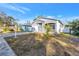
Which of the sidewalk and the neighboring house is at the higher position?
the neighboring house

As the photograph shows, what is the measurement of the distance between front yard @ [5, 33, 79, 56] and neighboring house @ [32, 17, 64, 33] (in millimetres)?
60

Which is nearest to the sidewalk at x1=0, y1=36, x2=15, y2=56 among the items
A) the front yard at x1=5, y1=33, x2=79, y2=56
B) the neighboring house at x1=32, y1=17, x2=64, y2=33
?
the front yard at x1=5, y1=33, x2=79, y2=56

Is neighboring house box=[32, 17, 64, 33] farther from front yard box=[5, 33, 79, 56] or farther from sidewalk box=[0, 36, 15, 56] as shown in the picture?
sidewalk box=[0, 36, 15, 56]

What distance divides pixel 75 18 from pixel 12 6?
25.5 inches

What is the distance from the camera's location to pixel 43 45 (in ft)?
6.58

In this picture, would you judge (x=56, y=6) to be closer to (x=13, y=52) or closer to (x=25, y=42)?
(x=25, y=42)

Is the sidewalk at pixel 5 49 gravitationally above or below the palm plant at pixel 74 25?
below

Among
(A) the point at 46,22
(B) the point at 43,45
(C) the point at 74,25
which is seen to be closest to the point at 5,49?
(B) the point at 43,45

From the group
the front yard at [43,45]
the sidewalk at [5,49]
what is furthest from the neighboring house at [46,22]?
the sidewalk at [5,49]

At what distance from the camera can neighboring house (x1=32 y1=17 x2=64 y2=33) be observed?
79.3 inches

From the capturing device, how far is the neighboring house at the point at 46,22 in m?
2.01

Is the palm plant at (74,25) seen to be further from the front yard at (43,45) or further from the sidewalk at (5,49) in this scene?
the sidewalk at (5,49)

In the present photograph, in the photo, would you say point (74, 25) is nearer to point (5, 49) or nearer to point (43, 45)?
point (43, 45)

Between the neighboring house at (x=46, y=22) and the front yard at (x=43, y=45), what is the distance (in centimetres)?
6
